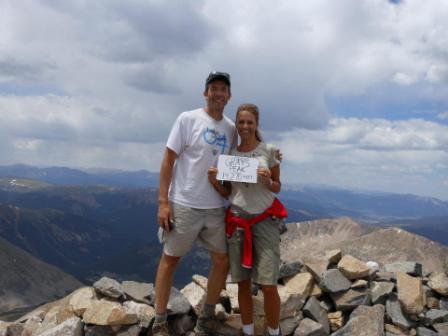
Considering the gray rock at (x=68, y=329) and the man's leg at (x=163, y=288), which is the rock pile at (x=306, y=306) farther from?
the man's leg at (x=163, y=288)

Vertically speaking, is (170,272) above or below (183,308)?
above

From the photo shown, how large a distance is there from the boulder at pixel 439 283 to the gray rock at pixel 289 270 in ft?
12.4

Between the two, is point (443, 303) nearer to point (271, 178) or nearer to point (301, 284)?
point (301, 284)

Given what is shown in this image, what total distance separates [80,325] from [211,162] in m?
5.28

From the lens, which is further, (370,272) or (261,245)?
(370,272)

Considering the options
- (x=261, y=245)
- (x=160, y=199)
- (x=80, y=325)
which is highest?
(x=160, y=199)

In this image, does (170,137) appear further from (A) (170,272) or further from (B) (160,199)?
(A) (170,272)

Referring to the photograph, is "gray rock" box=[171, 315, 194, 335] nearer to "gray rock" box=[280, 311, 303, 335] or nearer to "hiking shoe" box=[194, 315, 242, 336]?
"hiking shoe" box=[194, 315, 242, 336]

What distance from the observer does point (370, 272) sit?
12.1 m

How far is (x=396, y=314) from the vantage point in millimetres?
10961

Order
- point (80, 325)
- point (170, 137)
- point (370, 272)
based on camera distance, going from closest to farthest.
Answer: point (170, 137) < point (80, 325) < point (370, 272)

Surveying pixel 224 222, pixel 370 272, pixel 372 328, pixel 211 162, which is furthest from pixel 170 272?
pixel 370 272

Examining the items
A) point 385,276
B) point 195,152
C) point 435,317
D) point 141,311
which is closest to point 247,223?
point 195,152

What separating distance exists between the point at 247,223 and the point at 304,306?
4.26 metres
